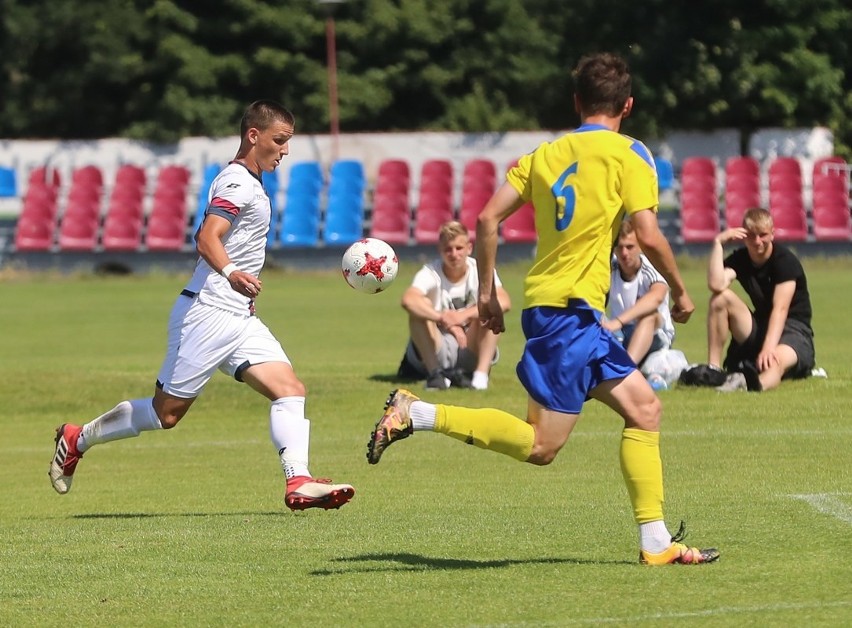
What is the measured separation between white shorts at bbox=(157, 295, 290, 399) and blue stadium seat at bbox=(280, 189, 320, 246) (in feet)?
72.8

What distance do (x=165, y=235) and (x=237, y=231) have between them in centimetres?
2309

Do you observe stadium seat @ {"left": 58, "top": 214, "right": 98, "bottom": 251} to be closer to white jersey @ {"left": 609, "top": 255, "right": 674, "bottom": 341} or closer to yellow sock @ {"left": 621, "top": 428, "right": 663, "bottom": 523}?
white jersey @ {"left": 609, "top": 255, "right": 674, "bottom": 341}

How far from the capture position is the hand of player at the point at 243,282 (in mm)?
7621

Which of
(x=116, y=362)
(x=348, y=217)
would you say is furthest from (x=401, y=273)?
(x=116, y=362)

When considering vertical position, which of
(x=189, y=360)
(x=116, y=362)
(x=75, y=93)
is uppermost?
(x=75, y=93)

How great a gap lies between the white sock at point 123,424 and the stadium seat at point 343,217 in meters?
21.5

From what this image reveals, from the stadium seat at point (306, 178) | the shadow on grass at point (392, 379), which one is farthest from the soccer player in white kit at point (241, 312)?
the stadium seat at point (306, 178)

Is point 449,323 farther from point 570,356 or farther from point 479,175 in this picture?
point 479,175

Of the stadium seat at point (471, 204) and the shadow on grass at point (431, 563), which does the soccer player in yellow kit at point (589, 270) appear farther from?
the stadium seat at point (471, 204)

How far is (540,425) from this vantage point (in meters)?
6.46

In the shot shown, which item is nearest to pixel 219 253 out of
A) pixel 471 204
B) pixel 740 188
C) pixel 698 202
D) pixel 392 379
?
pixel 392 379

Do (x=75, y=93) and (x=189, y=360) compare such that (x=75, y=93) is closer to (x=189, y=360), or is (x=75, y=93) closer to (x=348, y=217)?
(x=348, y=217)

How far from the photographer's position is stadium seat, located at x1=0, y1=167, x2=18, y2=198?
1323 inches

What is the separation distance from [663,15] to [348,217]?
449 inches
